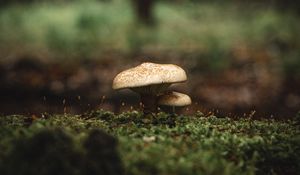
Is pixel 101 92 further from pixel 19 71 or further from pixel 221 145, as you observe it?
pixel 221 145

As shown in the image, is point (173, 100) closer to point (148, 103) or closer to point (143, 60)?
point (148, 103)

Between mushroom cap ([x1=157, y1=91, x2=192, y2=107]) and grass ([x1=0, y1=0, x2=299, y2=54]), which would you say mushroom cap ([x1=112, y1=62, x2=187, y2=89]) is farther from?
grass ([x1=0, y1=0, x2=299, y2=54])

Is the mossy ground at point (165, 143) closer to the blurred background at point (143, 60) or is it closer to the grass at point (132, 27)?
the blurred background at point (143, 60)

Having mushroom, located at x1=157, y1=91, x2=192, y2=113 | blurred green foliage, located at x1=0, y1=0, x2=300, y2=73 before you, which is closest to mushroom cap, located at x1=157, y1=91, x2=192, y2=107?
mushroom, located at x1=157, y1=91, x2=192, y2=113

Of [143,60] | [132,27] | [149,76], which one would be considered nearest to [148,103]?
[149,76]

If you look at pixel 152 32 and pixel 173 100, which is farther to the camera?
pixel 152 32
